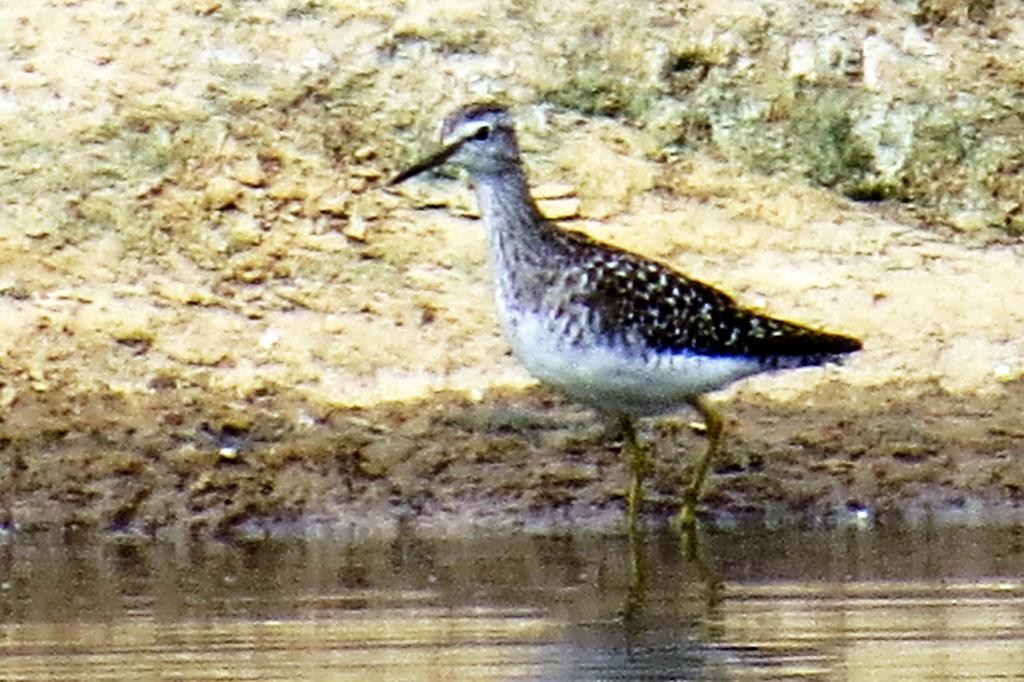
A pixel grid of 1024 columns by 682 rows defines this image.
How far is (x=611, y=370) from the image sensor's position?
36.3 ft

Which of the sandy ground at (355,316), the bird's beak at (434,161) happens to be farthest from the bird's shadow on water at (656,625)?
the bird's beak at (434,161)

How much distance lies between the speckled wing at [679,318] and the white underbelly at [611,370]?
2.4 inches

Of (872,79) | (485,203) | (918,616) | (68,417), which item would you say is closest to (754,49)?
(872,79)

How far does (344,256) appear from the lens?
1338 cm

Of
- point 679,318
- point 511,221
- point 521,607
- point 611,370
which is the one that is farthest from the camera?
point 511,221

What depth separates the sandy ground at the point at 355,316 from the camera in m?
11.8

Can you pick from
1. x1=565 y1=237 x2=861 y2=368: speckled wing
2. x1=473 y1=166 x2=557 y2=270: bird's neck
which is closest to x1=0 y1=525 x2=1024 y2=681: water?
x1=565 y1=237 x2=861 y2=368: speckled wing

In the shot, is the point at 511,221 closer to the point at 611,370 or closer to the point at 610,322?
the point at 610,322

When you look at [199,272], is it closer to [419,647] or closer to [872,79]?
[872,79]

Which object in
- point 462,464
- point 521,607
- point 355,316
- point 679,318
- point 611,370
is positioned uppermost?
point 679,318

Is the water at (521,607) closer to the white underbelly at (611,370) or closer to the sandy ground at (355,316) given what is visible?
the sandy ground at (355,316)

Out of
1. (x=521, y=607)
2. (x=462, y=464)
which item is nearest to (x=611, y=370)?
(x=462, y=464)

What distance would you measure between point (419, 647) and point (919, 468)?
3981 millimetres

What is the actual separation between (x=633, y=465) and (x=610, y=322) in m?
0.70
